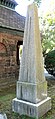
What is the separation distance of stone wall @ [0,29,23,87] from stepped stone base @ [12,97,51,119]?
371cm

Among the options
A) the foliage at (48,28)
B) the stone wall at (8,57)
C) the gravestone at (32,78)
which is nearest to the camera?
the gravestone at (32,78)

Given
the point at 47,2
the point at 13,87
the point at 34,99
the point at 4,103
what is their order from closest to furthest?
the point at 34,99, the point at 4,103, the point at 13,87, the point at 47,2

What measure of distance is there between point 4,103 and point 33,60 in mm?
2097

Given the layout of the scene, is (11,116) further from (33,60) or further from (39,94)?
(33,60)

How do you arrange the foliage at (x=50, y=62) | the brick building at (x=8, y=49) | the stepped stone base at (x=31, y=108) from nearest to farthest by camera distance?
the stepped stone base at (x=31, y=108) → the brick building at (x=8, y=49) → the foliage at (x=50, y=62)

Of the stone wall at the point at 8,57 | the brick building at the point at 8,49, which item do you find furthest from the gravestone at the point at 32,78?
the stone wall at the point at 8,57

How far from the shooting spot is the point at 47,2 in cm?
1934

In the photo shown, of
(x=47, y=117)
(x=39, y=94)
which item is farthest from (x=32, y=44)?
(x=47, y=117)

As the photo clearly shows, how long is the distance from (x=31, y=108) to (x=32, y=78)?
832mm

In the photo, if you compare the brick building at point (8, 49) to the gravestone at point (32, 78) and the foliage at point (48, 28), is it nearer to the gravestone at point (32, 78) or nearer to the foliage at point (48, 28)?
the gravestone at point (32, 78)

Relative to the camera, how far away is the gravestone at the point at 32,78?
4750 mm

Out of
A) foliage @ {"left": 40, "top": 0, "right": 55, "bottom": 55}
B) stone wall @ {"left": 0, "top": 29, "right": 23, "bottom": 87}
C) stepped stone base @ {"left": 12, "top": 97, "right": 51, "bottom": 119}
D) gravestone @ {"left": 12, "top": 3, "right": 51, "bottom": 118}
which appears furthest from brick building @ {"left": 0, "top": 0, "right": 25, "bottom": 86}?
foliage @ {"left": 40, "top": 0, "right": 55, "bottom": 55}

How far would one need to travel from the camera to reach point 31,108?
185 inches

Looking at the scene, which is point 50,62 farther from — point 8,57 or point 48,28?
point 48,28
